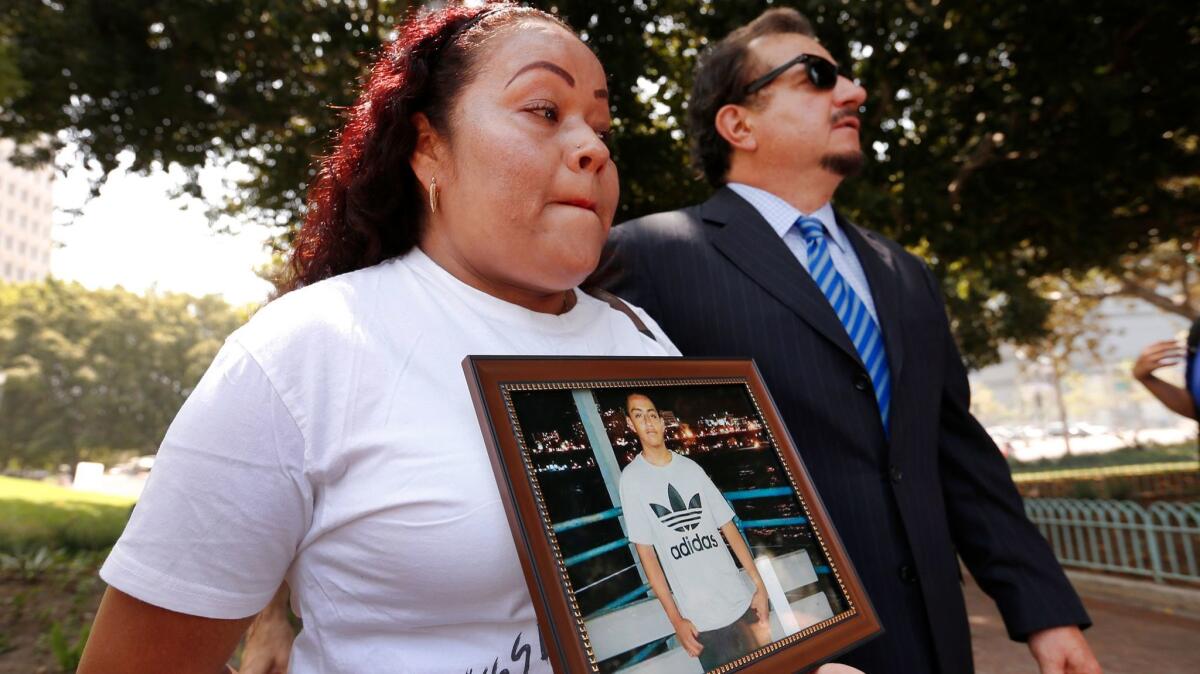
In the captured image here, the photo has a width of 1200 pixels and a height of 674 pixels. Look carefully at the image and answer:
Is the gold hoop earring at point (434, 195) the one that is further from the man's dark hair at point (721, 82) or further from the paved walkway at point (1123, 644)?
the paved walkway at point (1123, 644)

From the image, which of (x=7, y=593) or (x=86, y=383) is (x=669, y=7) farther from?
(x=86, y=383)

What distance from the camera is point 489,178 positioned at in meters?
1.33

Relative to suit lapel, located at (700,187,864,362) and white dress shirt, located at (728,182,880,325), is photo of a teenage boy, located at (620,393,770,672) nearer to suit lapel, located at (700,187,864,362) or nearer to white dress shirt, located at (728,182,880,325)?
suit lapel, located at (700,187,864,362)

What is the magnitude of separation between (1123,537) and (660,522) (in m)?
10.7

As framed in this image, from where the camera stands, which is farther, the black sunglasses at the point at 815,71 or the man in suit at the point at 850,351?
the black sunglasses at the point at 815,71

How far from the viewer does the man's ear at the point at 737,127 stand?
2623mm

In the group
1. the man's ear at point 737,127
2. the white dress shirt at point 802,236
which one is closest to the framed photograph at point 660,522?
the white dress shirt at point 802,236

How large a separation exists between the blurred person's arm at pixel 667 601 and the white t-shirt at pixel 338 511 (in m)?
0.19

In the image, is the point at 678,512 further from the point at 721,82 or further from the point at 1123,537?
the point at 1123,537

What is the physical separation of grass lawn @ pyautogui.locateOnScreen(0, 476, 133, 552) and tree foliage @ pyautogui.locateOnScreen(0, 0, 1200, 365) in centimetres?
397

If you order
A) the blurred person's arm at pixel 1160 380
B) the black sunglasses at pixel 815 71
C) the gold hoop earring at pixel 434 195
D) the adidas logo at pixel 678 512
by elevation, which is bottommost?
the adidas logo at pixel 678 512

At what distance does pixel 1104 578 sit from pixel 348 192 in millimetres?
10821

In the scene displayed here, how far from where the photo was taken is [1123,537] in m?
9.50

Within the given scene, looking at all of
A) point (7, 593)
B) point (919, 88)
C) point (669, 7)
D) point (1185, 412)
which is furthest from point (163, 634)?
point (919, 88)
